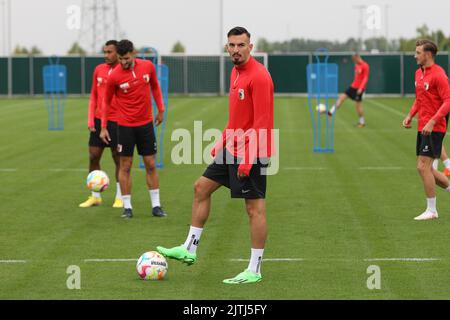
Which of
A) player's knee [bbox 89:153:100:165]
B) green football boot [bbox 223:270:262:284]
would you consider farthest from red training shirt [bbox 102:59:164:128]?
green football boot [bbox 223:270:262:284]

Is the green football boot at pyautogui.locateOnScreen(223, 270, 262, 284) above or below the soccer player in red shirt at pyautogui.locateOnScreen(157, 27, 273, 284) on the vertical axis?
below

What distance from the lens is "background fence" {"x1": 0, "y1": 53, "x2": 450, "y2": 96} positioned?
5712 centimetres

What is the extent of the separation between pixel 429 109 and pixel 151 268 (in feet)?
16.4

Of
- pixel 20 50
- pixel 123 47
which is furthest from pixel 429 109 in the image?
pixel 20 50

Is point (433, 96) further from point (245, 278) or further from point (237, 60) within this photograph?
point (245, 278)

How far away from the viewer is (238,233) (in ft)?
39.3

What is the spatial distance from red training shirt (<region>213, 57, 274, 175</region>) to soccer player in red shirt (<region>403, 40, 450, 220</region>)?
3911 mm

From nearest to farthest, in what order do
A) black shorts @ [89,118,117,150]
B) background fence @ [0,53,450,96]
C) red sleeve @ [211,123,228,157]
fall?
red sleeve @ [211,123,228,157] → black shorts @ [89,118,117,150] → background fence @ [0,53,450,96]

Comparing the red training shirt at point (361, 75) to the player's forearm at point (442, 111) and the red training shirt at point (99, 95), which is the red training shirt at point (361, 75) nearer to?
the red training shirt at point (99, 95)

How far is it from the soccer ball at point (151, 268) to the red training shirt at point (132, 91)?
13.5 feet

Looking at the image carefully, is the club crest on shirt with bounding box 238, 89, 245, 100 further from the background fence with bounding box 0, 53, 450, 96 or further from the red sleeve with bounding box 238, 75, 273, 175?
the background fence with bounding box 0, 53, 450, 96

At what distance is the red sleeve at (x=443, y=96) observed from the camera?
40.4 ft

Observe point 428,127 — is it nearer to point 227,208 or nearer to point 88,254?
point 227,208
